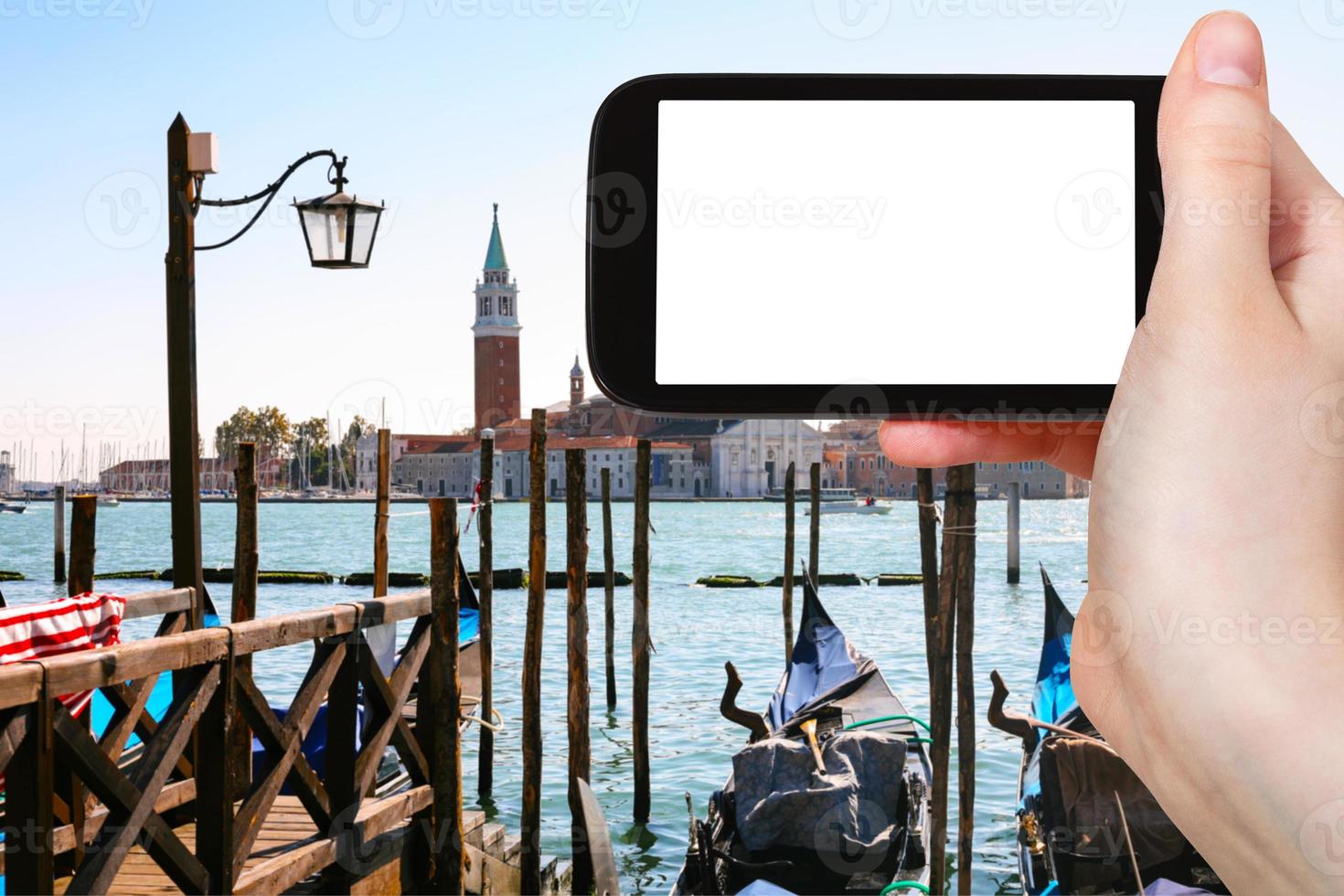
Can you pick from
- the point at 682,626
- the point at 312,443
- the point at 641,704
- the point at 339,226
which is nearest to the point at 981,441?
the point at 339,226

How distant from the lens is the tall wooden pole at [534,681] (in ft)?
19.6

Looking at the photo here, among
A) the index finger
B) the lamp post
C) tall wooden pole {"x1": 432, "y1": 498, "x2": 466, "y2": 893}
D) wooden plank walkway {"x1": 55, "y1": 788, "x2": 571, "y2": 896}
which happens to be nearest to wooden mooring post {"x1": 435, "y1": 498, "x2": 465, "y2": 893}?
tall wooden pole {"x1": 432, "y1": 498, "x2": 466, "y2": 893}

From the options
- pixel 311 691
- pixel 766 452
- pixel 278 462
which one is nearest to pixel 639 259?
pixel 311 691

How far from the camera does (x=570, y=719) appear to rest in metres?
6.58

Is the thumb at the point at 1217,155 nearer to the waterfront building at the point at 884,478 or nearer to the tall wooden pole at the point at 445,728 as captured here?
the tall wooden pole at the point at 445,728

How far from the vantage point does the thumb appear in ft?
2.02

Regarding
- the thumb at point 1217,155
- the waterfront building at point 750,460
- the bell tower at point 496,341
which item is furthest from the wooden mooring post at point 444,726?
the bell tower at point 496,341

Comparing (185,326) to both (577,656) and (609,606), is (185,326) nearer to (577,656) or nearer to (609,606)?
(577,656)

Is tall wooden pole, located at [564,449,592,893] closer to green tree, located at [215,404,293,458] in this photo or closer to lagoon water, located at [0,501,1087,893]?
lagoon water, located at [0,501,1087,893]

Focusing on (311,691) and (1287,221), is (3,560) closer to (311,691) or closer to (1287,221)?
(311,691)

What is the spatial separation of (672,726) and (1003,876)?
4.96 metres

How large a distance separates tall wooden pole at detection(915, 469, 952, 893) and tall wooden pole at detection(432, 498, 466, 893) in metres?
1.93

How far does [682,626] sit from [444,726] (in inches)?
624

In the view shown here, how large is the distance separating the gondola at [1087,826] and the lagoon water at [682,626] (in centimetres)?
160
